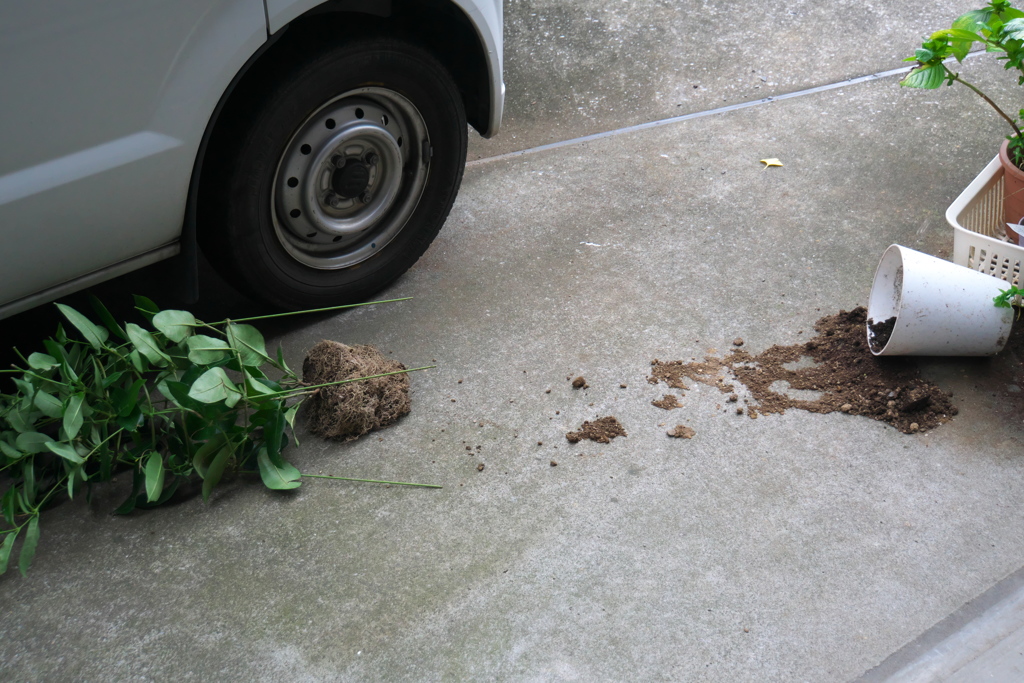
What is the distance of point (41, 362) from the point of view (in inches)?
81.9

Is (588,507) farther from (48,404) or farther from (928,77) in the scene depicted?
(928,77)

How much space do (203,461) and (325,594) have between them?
50 cm

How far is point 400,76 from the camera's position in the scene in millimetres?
2553

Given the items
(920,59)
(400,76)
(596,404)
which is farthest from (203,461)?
(920,59)

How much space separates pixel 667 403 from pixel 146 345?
1.42 metres

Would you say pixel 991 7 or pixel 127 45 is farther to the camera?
pixel 991 7

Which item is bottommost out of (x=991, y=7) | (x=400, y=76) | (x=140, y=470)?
(x=140, y=470)

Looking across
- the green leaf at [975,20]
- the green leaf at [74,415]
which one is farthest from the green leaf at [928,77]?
the green leaf at [74,415]

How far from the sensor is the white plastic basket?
2.49 meters

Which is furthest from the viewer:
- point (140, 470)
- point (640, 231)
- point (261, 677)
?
point (640, 231)

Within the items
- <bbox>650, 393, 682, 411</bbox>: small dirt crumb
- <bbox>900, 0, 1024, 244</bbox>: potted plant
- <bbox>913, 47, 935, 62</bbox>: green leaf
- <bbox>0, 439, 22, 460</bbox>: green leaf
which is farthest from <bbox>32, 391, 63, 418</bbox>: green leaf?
<bbox>913, 47, 935, 62</bbox>: green leaf

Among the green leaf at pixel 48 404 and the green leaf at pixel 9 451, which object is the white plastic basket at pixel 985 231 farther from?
the green leaf at pixel 9 451

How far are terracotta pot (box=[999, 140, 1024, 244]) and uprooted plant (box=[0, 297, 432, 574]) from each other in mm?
2212

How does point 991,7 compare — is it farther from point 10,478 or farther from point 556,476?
point 10,478
